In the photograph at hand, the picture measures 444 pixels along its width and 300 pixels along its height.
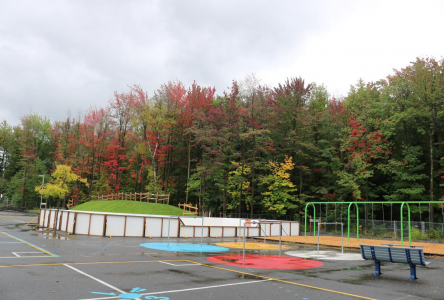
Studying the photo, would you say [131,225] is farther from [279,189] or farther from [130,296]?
[279,189]

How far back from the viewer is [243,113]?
39.7 m

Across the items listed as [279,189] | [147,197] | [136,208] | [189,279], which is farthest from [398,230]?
[147,197]

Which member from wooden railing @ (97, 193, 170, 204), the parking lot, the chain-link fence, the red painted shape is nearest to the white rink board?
the red painted shape

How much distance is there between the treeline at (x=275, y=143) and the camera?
35.6 m

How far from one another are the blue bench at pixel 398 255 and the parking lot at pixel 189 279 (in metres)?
0.50

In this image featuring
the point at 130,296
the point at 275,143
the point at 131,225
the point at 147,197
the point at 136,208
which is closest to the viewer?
the point at 130,296

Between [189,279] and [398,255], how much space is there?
6.76 metres

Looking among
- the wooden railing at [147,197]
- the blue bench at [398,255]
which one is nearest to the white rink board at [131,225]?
the blue bench at [398,255]

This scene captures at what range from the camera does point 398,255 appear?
1036 cm

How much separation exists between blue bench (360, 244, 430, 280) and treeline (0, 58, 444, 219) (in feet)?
82.4

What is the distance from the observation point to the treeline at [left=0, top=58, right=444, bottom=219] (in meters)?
35.6

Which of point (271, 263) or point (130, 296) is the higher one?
point (130, 296)

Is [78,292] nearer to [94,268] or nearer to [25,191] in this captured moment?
[94,268]

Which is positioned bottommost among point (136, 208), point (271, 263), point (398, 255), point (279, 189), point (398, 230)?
point (271, 263)
